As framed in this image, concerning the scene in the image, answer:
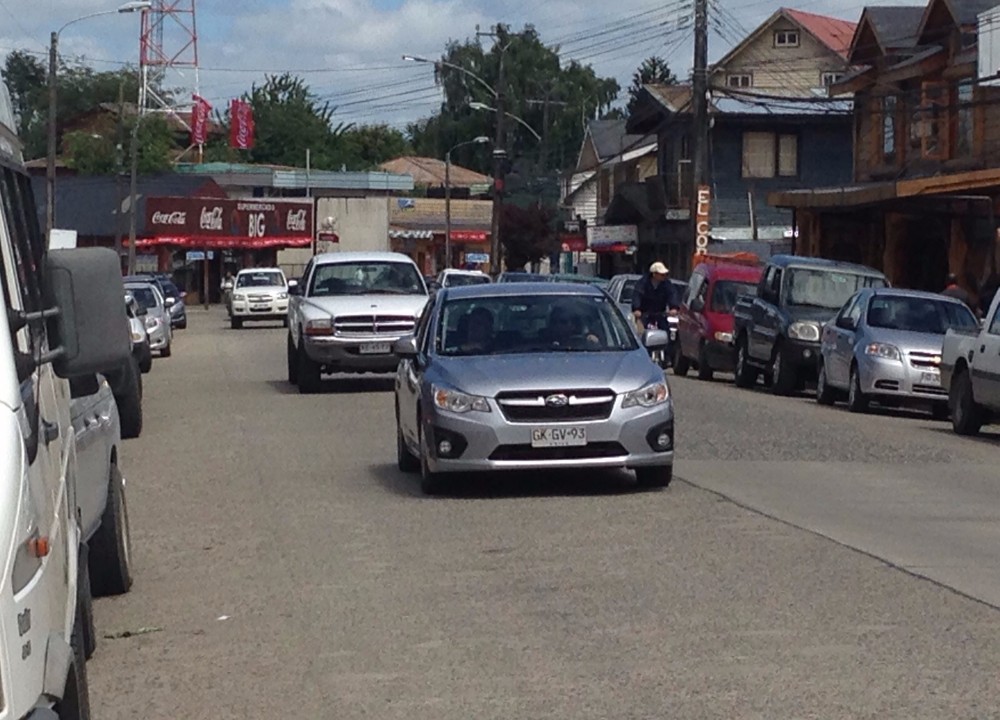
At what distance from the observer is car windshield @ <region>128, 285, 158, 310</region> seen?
131 feet

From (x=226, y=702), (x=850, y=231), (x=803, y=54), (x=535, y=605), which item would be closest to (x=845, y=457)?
(x=535, y=605)

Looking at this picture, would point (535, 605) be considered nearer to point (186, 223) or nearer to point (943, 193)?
point (943, 193)

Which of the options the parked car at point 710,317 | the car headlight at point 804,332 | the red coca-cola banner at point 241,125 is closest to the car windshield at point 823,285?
the car headlight at point 804,332

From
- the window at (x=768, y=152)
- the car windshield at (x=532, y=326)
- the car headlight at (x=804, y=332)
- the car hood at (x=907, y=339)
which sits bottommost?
the car headlight at (x=804, y=332)

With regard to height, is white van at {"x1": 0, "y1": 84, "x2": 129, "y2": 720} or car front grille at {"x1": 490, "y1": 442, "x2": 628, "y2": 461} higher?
white van at {"x1": 0, "y1": 84, "x2": 129, "y2": 720}

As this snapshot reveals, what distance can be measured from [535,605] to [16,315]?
4.56 metres

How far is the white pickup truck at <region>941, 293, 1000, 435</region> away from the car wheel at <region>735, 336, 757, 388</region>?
794cm

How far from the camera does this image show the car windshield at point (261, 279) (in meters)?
59.7

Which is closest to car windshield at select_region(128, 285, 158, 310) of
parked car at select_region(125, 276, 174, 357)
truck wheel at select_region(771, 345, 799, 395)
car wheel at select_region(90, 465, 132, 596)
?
parked car at select_region(125, 276, 174, 357)

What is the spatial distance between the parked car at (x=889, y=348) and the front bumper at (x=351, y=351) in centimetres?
583

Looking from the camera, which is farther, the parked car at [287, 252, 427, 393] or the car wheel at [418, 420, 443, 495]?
the parked car at [287, 252, 427, 393]

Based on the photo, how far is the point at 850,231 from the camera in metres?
47.1

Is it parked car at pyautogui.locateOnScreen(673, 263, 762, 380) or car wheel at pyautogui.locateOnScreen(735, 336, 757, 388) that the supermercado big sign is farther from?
car wheel at pyautogui.locateOnScreen(735, 336, 757, 388)

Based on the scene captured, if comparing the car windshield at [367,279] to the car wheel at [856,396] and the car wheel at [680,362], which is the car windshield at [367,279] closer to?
the car wheel at [856,396]
